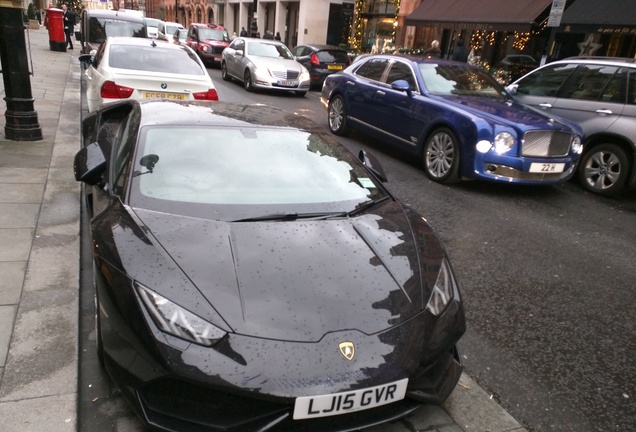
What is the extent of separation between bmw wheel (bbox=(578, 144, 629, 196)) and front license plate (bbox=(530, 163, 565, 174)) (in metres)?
0.95

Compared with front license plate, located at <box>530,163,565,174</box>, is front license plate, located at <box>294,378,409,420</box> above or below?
above

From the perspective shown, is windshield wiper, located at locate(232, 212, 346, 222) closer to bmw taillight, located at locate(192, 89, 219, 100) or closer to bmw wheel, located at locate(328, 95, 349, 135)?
bmw taillight, located at locate(192, 89, 219, 100)


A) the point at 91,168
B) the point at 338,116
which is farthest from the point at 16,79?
the point at 338,116

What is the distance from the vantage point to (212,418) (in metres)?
2.02

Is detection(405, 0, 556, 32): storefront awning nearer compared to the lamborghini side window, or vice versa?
the lamborghini side window

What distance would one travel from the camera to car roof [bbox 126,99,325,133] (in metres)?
3.53

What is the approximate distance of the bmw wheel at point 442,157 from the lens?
6.94m

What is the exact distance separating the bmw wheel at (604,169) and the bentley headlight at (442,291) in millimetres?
5513

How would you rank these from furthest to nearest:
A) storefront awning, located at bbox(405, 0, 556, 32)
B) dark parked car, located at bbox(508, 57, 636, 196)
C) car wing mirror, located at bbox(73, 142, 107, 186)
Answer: storefront awning, located at bbox(405, 0, 556, 32) < dark parked car, located at bbox(508, 57, 636, 196) < car wing mirror, located at bbox(73, 142, 107, 186)

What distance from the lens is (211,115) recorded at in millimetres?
3707

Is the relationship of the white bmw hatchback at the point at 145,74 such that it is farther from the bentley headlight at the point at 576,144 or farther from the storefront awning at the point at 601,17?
the storefront awning at the point at 601,17

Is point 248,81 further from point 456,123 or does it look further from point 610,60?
point 610,60

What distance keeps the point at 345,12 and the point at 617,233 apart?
97.8 ft

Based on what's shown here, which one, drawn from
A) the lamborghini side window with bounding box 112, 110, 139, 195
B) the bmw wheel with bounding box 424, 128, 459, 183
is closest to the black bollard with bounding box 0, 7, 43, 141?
the lamborghini side window with bounding box 112, 110, 139, 195
